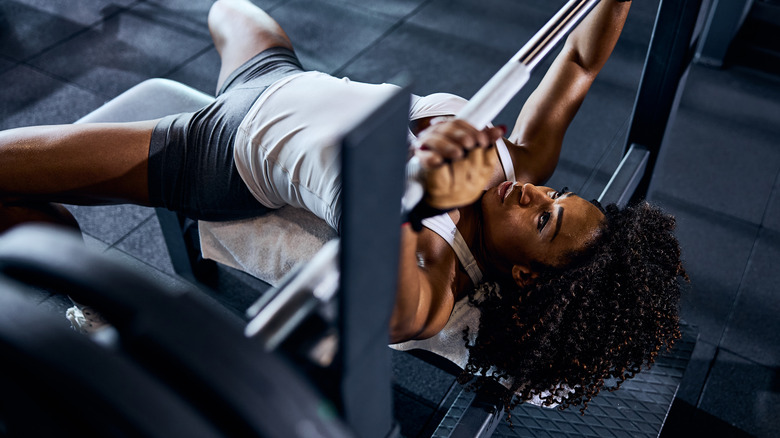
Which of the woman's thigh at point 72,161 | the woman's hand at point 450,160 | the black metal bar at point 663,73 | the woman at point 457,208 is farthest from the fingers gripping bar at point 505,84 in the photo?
the woman's thigh at point 72,161

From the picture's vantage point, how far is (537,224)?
4.31 ft

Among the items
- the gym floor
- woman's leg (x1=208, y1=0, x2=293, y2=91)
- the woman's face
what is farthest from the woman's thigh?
the woman's face

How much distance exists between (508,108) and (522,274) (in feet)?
3.18

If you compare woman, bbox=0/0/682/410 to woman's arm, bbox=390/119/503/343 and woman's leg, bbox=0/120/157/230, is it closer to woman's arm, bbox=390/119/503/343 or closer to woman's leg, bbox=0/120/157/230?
woman's leg, bbox=0/120/157/230

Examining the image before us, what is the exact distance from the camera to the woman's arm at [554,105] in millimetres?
1510

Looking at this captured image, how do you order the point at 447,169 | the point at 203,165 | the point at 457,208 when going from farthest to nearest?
1. the point at 203,165
2. the point at 457,208
3. the point at 447,169

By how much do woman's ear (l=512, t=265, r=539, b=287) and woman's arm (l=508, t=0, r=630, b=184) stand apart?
0.26m

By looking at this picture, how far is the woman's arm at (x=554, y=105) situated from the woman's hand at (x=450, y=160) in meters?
0.82

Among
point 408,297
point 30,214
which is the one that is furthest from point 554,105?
point 30,214

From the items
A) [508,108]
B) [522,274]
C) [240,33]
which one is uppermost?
[240,33]

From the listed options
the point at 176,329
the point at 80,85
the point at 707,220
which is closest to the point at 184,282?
the point at 80,85

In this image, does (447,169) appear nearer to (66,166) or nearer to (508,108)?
(66,166)

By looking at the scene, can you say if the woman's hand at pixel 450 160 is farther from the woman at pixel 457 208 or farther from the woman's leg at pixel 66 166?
the woman's leg at pixel 66 166

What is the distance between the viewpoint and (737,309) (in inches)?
80.7
